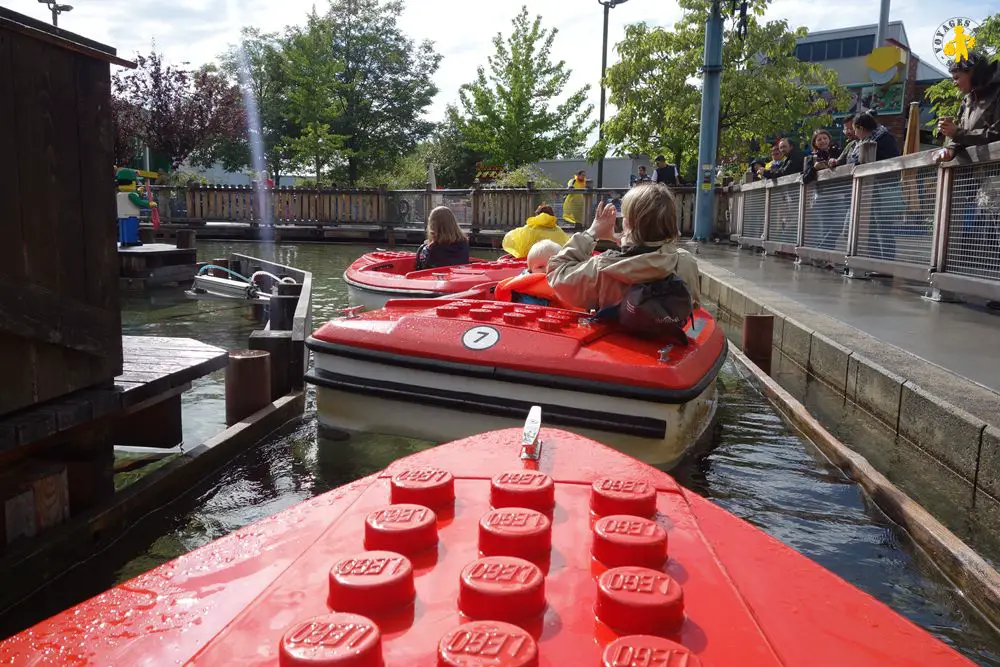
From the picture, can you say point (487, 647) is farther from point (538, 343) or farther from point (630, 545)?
point (538, 343)

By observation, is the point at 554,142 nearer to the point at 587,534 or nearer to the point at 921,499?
the point at 921,499

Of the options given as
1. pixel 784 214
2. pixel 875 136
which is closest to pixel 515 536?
pixel 875 136

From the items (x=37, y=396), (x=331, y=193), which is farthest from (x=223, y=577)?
(x=331, y=193)

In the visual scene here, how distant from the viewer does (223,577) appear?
1418 millimetres

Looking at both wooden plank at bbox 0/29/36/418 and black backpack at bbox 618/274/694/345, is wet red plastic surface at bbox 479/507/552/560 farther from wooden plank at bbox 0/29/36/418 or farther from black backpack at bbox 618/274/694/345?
black backpack at bbox 618/274/694/345

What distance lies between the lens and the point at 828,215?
1130cm

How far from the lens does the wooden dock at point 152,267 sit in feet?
41.3

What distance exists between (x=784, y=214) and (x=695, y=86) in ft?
32.0

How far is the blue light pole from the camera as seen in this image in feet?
56.0

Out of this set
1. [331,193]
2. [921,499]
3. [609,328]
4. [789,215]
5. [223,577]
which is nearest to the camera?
[223,577]

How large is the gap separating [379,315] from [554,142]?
28.7 m

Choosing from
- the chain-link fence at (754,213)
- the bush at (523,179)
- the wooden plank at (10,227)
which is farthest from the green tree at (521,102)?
the wooden plank at (10,227)

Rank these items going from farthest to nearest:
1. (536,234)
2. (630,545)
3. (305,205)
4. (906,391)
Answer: (305,205), (536,234), (906,391), (630,545)

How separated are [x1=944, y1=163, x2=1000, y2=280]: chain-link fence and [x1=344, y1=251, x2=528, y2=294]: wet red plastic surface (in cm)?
436
